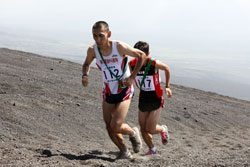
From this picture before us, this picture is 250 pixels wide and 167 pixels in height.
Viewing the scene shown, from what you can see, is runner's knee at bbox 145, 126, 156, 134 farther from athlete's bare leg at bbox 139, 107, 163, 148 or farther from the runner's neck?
the runner's neck

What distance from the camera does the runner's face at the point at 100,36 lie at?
16.2 ft

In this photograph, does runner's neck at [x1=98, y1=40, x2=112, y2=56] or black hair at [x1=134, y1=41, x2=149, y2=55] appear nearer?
runner's neck at [x1=98, y1=40, x2=112, y2=56]

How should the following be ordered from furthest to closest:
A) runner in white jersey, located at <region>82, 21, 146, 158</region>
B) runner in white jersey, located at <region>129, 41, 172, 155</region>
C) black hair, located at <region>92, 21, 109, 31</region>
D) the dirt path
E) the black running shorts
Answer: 1. the black running shorts
2. runner in white jersey, located at <region>129, 41, 172, 155</region>
3. the dirt path
4. runner in white jersey, located at <region>82, 21, 146, 158</region>
5. black hair, located at <region>92, 21, 109, 31</region>

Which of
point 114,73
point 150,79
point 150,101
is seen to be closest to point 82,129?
point 150,101

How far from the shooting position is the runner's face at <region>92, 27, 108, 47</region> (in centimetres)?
494

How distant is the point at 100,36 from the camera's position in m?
4.98

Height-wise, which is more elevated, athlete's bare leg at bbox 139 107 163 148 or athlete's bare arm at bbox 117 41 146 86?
athlete's bare arm at bbox 117 41 146 86

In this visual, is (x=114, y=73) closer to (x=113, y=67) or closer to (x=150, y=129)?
(x=113, y=67)

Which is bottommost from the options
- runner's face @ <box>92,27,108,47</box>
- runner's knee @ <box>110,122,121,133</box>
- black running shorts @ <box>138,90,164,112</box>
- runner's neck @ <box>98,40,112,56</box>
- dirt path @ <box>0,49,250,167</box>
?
dirt path @ <box>0,49,250,167</box>

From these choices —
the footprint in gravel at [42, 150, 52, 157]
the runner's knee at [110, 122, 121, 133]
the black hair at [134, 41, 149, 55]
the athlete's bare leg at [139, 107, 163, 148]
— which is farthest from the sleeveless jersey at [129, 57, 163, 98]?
the footprint in gravel at [42, 150, 52, 157]

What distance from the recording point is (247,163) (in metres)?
5.22

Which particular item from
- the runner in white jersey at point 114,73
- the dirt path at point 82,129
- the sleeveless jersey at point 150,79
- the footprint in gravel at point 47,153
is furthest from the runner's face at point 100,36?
the footprint in gravel at point 47,153

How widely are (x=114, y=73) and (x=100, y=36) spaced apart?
604 millimetres

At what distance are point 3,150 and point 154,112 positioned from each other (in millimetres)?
2516
